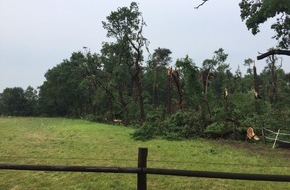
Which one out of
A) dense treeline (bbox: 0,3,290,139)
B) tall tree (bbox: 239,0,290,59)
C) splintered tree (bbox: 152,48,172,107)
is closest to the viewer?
tall tree (bbox: 239,0,290,59)

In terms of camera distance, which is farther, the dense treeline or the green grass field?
the dense treeline

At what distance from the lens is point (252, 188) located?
9.30m

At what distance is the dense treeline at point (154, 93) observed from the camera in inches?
934

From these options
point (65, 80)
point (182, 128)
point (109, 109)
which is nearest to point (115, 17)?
point (109, 109)

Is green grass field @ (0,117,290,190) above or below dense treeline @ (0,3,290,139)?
below

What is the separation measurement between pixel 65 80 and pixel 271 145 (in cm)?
6083

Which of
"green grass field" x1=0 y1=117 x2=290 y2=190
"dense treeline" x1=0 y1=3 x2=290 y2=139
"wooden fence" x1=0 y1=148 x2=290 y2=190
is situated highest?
"dense treeline" x1=0 y1=3 x2=290 y2=139

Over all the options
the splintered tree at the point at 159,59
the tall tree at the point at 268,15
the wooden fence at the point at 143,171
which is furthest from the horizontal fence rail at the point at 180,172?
the splintered tree at the point at 159,59

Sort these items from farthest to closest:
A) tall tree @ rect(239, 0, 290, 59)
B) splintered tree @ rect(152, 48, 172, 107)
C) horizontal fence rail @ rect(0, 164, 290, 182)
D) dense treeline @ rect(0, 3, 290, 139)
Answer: splintered tree @ rect(152, 48, 172, 107), dense treeline @ rect(0, 3, 290, 139), tall tree @ rect(239, 0, 290, 59), horizontal fence rail @ rect(0, 164, 290, 182)

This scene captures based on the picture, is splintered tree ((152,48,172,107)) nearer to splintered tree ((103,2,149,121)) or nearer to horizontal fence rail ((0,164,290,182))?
splintered tree ((103,2,149,121))

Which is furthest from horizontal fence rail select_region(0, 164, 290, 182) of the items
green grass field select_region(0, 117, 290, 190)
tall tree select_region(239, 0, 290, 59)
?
tall tree select_region(239, 0, 290, 59)

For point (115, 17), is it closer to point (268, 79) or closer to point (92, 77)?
point (92, 77)

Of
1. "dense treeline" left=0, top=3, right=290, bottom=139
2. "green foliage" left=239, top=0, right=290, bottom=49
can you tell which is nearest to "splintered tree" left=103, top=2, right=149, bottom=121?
"dense treeline" left=0, top=3, right=290, bottom=139

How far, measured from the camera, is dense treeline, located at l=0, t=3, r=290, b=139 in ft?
77.8
